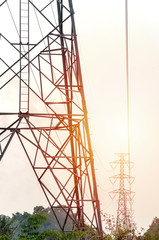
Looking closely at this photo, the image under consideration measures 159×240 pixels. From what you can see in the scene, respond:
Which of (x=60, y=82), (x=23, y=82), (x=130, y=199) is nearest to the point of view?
(x=23, y=82)

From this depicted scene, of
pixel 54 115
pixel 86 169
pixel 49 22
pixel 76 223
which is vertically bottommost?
pixel 76 223

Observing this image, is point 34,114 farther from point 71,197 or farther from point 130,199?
point 130,199

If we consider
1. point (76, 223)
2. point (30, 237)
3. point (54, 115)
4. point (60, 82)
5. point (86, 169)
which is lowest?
point (30, 237)

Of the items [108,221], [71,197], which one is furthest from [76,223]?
[108,221]

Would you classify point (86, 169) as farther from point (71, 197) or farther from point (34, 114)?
point (34, 114)

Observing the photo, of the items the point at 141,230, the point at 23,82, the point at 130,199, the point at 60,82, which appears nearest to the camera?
the point at 141,230

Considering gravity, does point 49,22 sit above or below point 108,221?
above

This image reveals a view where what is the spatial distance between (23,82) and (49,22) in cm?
324

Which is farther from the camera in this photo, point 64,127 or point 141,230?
point 64,127

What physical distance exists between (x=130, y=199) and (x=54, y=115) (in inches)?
1167

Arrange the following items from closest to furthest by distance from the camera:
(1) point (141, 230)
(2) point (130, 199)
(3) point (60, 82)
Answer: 1. (1) point (141, 230)
2. (3) point (60, 82)
3. (2) point (130, 199)

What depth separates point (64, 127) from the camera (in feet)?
84.9

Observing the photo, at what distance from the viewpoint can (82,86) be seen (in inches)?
953

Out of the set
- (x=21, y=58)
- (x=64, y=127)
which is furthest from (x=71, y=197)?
(x=21, y=58)
